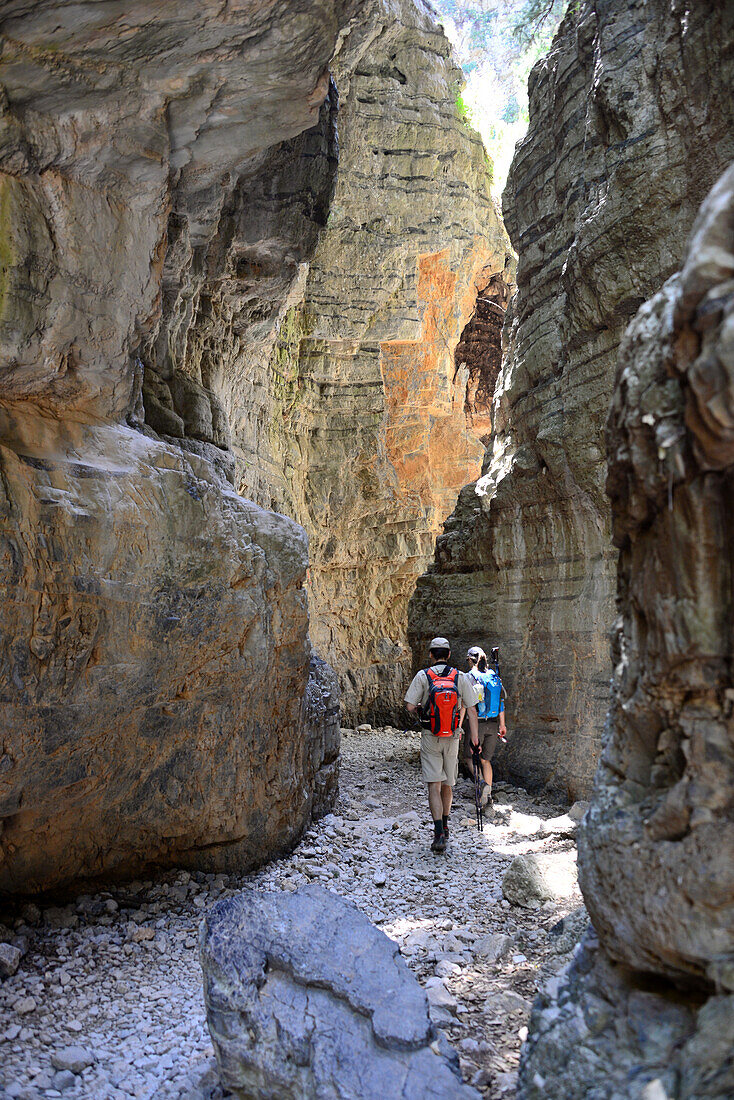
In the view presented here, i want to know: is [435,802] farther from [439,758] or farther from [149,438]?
[149,438]

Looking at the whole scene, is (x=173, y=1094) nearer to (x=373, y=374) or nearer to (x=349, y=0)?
(x=349, y=0)

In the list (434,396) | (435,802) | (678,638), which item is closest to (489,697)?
(435,802)

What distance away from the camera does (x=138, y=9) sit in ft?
12.1

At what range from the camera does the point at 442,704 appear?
604 centimetres

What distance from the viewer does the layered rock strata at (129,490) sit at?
3.96 m

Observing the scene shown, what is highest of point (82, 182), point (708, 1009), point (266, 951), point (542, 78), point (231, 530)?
point (542, 78)

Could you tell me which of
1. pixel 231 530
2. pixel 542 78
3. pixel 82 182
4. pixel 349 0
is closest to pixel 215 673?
pixel 231 530

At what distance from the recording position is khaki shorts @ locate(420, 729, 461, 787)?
6.02 meters

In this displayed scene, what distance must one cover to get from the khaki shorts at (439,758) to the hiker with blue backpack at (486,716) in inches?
40.8

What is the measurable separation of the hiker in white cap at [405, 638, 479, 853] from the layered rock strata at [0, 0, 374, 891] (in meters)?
1.15

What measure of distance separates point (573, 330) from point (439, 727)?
4.32 metres

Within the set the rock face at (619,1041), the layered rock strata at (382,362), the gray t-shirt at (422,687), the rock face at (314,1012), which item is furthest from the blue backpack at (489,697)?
the layered rock strata at (382,362)

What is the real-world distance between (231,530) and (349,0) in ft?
11.7

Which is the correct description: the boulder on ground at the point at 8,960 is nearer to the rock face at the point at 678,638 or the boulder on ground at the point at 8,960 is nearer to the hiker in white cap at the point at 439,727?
the hiker in white cap at the point at 439,727
